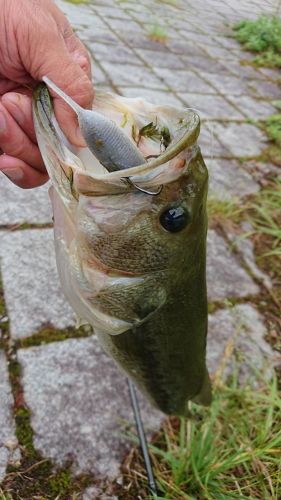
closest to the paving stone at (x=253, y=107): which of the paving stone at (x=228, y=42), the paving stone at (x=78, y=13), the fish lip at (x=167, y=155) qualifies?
the paving stone at (x=228, y=42)

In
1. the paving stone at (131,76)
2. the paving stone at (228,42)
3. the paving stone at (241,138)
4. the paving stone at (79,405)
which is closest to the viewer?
the paving stone at (79,405)

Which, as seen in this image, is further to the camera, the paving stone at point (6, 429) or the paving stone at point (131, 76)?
the paving stone at point (131, 76)

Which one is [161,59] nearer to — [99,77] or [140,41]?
[140,41]

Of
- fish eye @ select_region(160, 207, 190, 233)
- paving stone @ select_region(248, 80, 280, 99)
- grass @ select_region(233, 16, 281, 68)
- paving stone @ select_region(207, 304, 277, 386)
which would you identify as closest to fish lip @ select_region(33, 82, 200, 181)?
fish eye @ select_region(160, 207, 190, 233)

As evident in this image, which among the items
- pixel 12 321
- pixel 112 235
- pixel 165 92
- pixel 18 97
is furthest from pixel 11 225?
pixel 165 92

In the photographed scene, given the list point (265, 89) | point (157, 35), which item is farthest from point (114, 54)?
point (265, 89)

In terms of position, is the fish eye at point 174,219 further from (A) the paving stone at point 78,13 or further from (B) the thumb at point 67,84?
(A) the paving stone at point 78,13

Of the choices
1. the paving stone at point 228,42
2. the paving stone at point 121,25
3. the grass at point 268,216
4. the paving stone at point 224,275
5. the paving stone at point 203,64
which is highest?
the paving stone at point 121,25

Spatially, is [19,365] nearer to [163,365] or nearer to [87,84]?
[163,365]

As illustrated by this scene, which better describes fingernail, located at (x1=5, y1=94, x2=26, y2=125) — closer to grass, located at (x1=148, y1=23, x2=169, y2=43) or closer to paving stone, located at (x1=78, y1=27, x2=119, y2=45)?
paving stone, located at (x1=78, y1=27, x2=119, y2=45)
